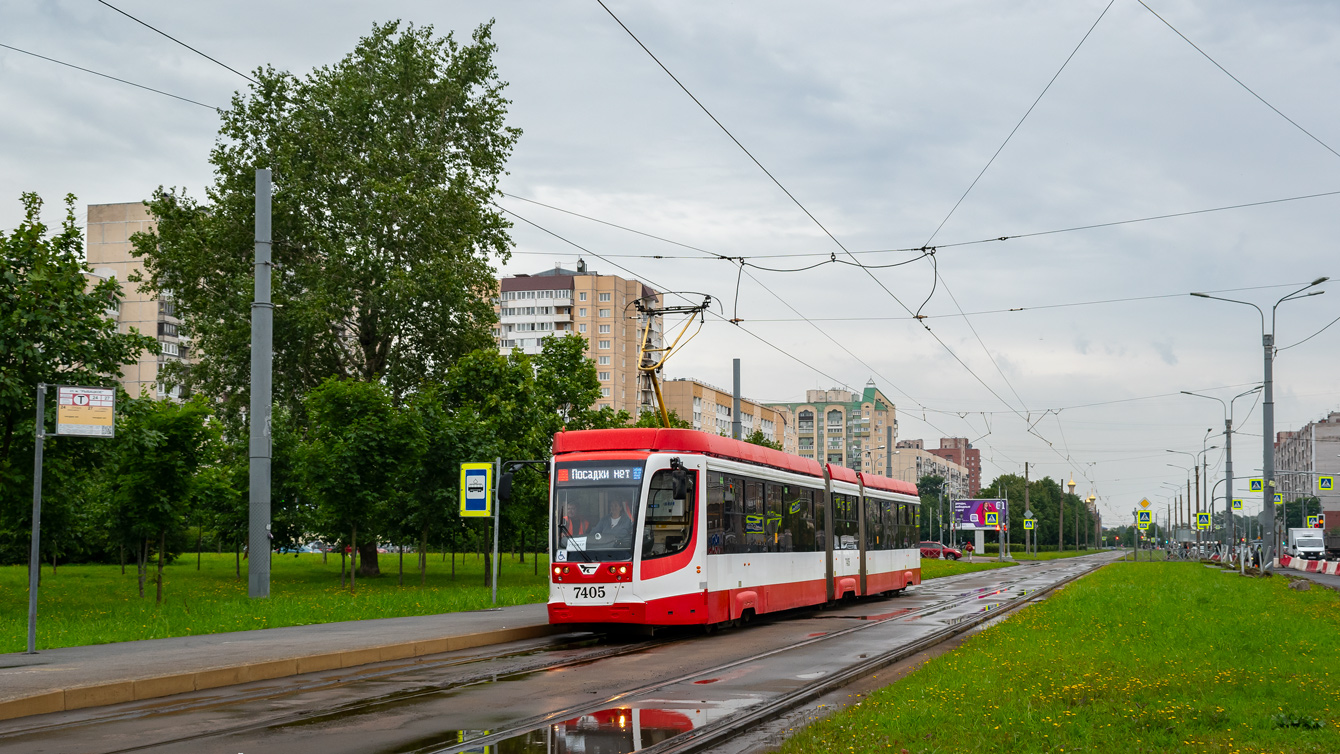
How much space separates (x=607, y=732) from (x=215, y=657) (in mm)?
6308

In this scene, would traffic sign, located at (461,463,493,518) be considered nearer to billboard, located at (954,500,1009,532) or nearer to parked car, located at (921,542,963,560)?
billboard, located at (954,500,1009,532)

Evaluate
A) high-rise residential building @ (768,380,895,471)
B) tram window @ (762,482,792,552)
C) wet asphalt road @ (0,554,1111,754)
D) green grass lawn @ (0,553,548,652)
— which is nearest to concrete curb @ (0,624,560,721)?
wet asphalt road @ (0,554,1111,754)

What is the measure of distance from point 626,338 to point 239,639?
387 feet

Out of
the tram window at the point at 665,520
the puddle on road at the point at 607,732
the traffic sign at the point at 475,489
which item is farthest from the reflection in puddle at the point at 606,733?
the traffic sign at the point at 475,489

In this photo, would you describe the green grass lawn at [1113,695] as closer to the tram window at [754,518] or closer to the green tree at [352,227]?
the tram window at [754,518]

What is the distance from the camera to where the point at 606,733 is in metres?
9.28

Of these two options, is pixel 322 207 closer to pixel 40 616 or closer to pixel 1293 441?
pixel 40 616

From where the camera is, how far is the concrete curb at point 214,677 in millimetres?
10453

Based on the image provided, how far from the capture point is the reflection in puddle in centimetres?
855

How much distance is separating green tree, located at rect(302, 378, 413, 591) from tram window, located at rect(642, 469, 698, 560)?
1666 cm

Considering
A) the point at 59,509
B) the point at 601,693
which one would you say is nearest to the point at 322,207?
the point at 59,509

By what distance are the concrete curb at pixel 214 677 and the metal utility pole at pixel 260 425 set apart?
7116mm

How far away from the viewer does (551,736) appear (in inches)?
358

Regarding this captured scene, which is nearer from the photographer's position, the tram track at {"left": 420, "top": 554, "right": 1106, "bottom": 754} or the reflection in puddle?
the reflection in puddle
